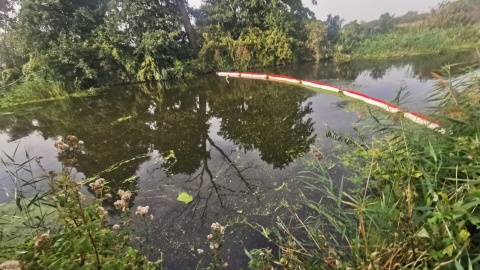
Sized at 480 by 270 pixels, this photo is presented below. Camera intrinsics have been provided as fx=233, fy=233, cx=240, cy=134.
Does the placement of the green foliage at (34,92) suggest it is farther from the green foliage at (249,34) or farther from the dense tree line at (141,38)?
the green foliage at (249,34)

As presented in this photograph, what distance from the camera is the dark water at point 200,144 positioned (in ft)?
7.63

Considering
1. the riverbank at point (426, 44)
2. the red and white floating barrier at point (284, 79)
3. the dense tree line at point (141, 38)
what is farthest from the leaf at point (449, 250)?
the riverbank at point (426, 44)

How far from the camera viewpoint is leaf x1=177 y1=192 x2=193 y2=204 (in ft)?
8.64

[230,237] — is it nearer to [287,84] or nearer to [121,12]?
[287,84]

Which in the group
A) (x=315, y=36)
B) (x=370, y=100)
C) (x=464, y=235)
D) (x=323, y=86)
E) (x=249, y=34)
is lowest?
(x=370, y=100)

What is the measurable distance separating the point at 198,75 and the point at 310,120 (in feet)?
28.1

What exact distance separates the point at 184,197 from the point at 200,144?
5.00 ft

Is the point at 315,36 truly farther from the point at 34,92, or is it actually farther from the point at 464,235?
the point at 464,235

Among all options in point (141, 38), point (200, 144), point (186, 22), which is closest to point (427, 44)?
point (186, 22)

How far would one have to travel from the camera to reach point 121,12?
1048 cm

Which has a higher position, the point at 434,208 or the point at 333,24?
the point at 333,24

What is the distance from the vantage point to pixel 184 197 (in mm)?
2693

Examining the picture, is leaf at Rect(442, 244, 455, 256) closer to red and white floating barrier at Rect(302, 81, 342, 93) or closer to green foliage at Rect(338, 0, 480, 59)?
red and white floating barrier at Rect(302, 81, 342, 93)

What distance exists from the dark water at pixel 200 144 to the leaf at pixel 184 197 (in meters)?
0.06
